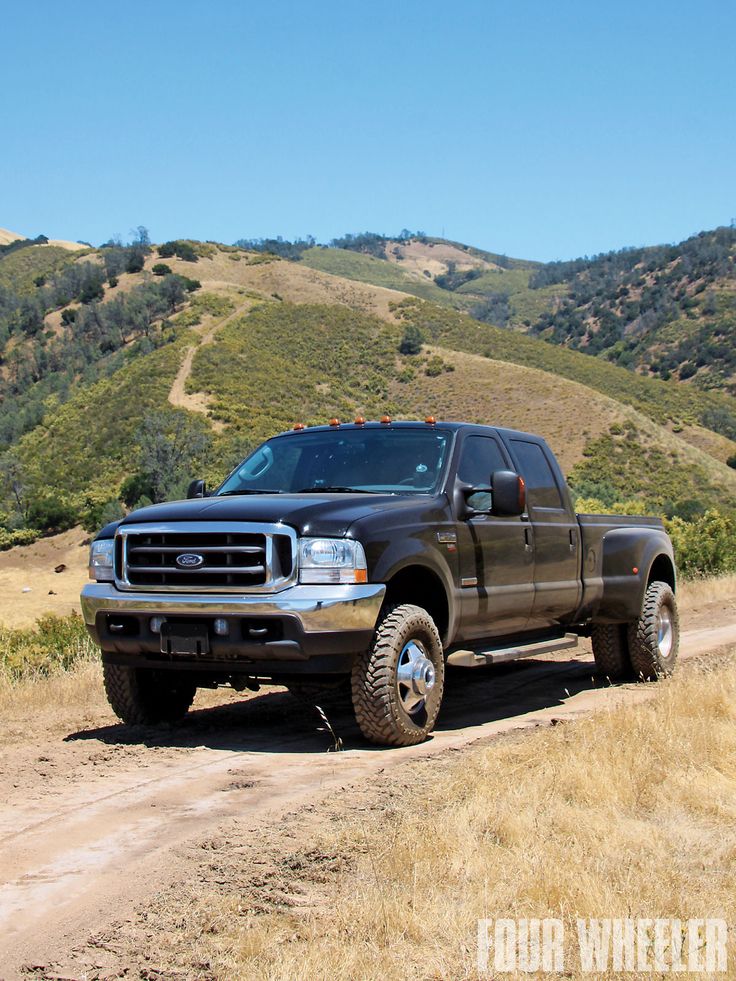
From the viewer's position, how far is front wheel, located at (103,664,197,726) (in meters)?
7.64

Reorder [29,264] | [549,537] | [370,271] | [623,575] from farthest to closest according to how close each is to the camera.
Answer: [370,271] < [29,264] < [623,575] < [549,537]

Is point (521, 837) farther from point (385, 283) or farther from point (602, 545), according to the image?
point (385, 283)

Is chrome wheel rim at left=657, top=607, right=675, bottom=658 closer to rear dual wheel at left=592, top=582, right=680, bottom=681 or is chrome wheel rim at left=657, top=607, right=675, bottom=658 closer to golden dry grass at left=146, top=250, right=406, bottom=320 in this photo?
rear dual wheel at left=592, top=582, right=680, bottom=681

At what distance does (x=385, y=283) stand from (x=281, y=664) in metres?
167

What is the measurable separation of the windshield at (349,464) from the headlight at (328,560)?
1.09 meters

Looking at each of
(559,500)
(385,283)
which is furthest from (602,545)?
(385,283)

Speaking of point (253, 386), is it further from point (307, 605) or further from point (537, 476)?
point (307, 605)

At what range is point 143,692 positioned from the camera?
7.75 metres

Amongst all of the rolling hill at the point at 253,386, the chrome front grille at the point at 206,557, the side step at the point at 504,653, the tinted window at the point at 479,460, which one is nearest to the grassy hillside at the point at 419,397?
the rolling hill at the point at 253,386

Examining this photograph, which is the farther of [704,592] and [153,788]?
[704,592]

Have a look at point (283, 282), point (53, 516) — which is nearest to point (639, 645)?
point (53, 516)

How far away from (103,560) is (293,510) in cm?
143

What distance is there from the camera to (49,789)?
605 cm

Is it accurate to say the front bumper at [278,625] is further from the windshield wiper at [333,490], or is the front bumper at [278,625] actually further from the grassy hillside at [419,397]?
the grassy hillside at [419,397]
